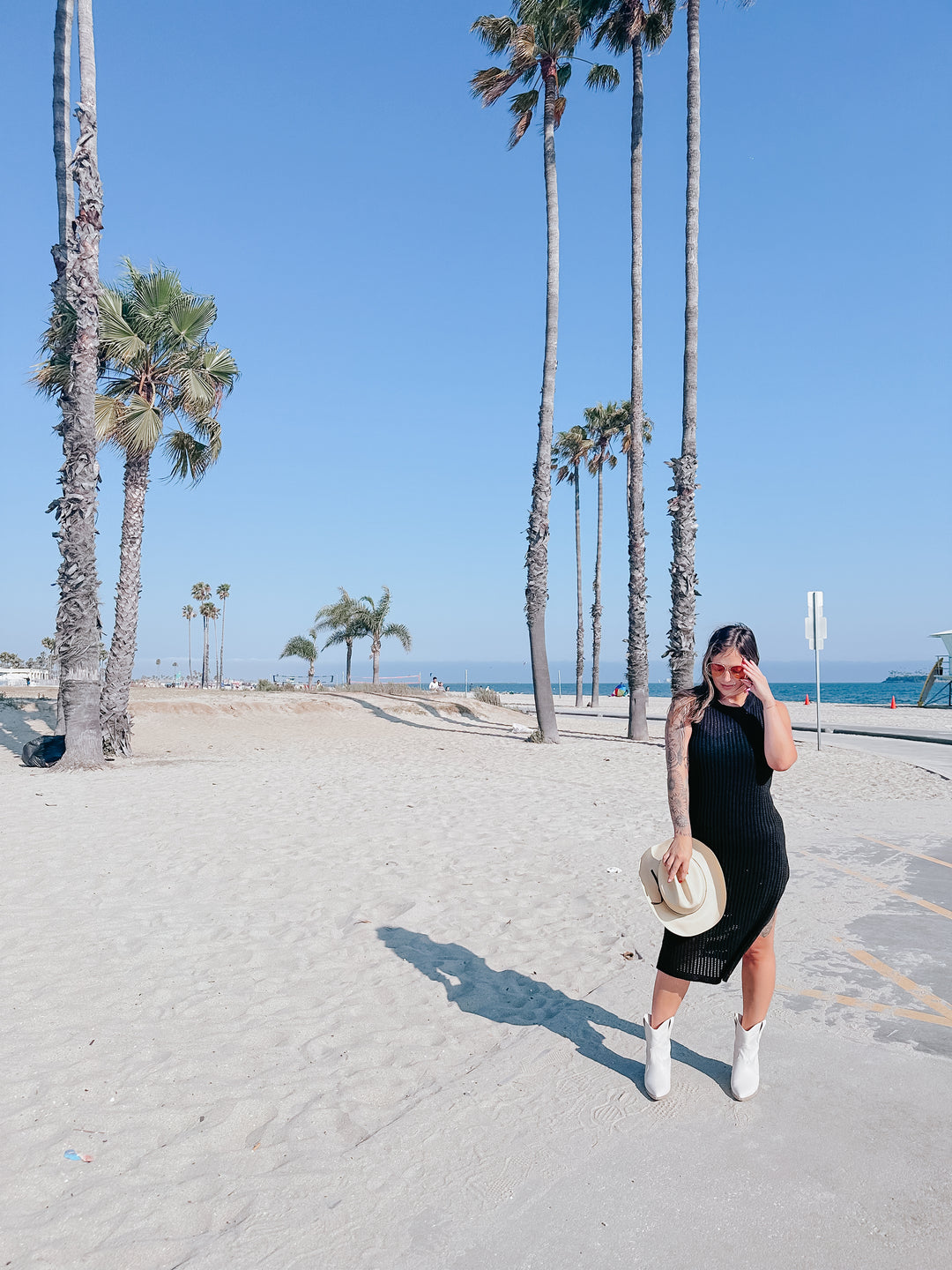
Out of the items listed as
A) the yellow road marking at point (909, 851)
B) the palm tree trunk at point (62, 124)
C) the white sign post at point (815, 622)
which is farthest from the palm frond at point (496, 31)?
the yellow road marking at point (909, 851)

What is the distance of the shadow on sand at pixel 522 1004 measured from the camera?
361 centimetres

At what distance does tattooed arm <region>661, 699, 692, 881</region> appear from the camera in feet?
10.3

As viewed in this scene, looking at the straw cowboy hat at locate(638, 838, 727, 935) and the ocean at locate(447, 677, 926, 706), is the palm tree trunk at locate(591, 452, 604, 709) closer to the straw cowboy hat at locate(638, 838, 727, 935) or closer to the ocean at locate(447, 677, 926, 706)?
the ocean at locate(447, 677, 926, 706)

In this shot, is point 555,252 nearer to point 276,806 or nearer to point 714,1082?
point 276,806

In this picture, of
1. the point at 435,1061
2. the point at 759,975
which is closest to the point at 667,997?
the point at 759,975

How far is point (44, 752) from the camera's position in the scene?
12594 mm

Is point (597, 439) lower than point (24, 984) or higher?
higher

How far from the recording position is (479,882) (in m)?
6.57

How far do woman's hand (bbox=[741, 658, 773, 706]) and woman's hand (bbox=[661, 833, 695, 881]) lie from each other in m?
0.62

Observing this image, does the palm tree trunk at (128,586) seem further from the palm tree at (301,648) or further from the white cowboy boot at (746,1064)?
the palm tree at (301,648)

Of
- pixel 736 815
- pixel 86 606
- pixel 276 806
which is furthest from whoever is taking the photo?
pixel 86 606

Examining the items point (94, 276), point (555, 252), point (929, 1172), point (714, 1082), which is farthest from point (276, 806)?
point (555, 252)

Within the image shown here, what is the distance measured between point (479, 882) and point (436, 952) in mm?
1491

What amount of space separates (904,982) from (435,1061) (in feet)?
8.61
